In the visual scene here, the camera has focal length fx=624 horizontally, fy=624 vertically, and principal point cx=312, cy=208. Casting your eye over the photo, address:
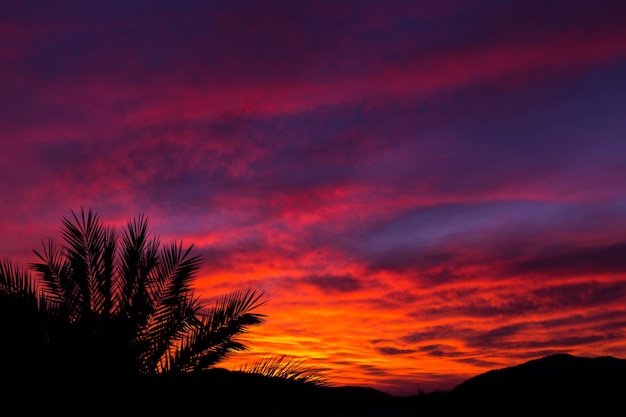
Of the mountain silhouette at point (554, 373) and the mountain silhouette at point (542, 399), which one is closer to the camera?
the mountain silhouette at point (542, 399)

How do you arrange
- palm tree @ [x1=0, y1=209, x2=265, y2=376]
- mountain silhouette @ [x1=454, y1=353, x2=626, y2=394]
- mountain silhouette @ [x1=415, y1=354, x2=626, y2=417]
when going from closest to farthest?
palm tree @ [x1=0, y1=209, x2=265, y2=376], mountain silhouette @ [x1=415, y1=354, x2=626, y2=417], mountain silhouette @ [x1=454, y1=353, x2=626, y2=394]

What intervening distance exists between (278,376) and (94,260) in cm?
386

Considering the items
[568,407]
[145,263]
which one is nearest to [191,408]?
[145,263]

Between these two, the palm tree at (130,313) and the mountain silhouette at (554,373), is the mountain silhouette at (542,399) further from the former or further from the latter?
the palm tree at (130,313)

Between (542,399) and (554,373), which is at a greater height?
(554,373)

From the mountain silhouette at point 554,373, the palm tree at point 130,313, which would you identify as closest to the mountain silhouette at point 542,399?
the mountain silhouette at point 554,373

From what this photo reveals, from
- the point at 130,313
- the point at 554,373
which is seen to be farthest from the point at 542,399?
the point at 130,313

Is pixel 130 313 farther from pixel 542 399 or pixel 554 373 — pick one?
pixel 554 373

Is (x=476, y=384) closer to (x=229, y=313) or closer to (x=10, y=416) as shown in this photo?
(x=229, y=313)

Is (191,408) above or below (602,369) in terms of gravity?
below

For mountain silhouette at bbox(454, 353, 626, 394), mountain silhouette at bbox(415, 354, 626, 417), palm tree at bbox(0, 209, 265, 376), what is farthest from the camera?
mountain silhouette at bbox(454, 353, 626, 394)

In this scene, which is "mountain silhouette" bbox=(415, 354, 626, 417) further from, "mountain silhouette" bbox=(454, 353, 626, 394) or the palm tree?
the palm tree

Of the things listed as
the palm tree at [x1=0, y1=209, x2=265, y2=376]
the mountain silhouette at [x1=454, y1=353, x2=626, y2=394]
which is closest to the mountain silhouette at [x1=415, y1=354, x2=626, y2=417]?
the mountain silhouette at [x1=454, y1=353, x2=626, y2=394]

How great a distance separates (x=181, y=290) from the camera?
36.4 feet
